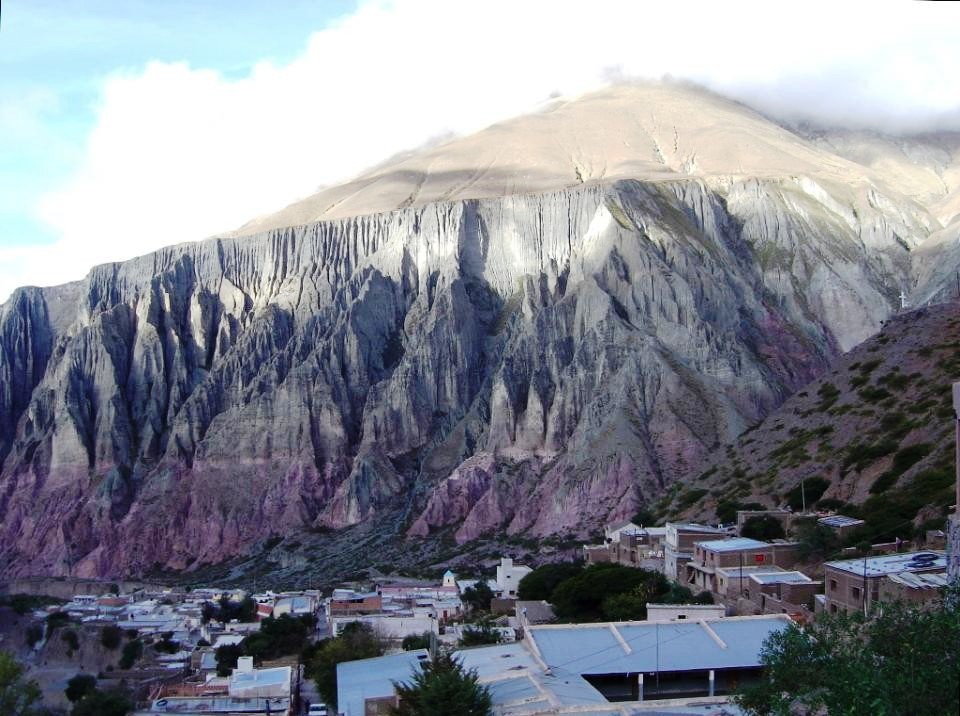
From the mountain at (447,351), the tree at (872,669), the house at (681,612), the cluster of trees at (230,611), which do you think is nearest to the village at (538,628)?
the house at (681,612)

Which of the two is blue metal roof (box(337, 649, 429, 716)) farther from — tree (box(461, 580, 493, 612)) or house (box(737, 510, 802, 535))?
tree (box(461, 580, 493, 612))

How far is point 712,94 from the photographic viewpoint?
549ft

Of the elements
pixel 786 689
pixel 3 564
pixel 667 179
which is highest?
pixel 667 179

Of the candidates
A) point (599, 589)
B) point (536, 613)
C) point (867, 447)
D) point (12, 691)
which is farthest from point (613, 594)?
point (12, 691)

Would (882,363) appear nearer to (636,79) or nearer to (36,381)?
(36,381)

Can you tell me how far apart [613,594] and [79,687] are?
18207 mm

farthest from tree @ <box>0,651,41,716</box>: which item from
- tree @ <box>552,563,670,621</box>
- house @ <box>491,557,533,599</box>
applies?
house @ <box>491,557,533,599</box>

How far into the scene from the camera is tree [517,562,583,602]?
4969 cm

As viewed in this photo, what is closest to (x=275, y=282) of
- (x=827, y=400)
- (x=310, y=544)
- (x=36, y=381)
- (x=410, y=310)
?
(x=410, y=310)

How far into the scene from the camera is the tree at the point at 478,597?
178 ft

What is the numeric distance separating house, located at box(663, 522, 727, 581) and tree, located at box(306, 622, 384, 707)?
979cm

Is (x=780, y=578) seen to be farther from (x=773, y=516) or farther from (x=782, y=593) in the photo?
(x=773, y=516)

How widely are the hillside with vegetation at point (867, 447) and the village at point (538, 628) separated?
2.41 m

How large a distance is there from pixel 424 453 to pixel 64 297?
170 ft
